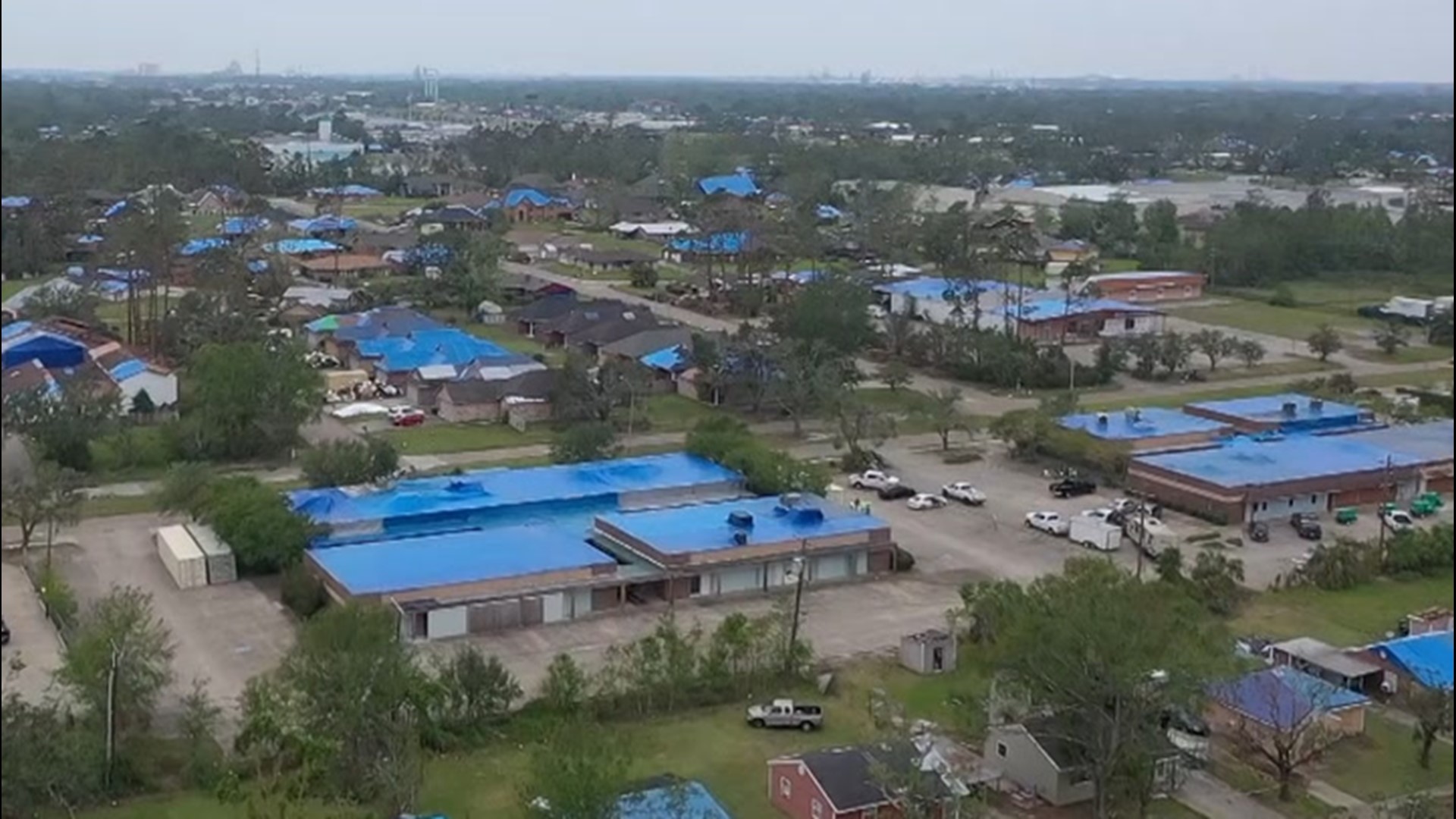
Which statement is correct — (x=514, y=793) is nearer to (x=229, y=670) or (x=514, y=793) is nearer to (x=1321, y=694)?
(x=229, y=670)

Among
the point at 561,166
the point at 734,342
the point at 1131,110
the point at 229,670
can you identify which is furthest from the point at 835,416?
the point at 1131,110

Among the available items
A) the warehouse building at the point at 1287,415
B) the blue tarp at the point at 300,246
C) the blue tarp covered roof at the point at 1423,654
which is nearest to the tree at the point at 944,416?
the warehouse building at the point at 1287,415

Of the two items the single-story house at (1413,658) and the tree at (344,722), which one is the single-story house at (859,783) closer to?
the tree at (344,722)

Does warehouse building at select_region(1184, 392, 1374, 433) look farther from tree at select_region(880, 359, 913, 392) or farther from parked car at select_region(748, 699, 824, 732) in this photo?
parked car at select_region(748, 699, 824, 732)

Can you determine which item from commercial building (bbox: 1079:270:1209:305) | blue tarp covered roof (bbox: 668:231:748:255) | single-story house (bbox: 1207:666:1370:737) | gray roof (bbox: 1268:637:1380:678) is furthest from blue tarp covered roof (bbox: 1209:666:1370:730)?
blue tarp covered roof (bbox: 668:231:748:255)

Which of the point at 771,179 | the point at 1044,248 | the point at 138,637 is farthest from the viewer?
the point at 771,179

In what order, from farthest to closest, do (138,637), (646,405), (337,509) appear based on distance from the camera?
(646,405) < (337,509) < (138,637)

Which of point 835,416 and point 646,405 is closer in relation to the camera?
point 835,416
